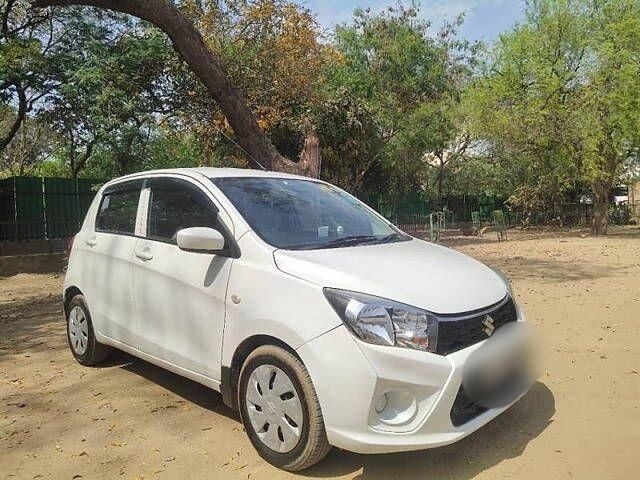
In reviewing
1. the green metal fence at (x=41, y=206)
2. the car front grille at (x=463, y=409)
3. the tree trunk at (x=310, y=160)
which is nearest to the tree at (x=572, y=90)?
the tree trunk at (x=310, y=160)

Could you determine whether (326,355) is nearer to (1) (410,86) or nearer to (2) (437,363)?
(2) (437,363)

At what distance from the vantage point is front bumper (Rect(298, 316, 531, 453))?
309 centimetres

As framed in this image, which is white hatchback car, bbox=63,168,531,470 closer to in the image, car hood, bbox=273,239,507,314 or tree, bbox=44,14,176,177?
car hood, bbox=273,239,507,314

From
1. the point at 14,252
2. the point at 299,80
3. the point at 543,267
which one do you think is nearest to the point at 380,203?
the point at 299,80

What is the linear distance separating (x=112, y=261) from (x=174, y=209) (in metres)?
0.86

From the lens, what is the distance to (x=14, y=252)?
13.9m

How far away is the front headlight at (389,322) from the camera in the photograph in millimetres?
3150

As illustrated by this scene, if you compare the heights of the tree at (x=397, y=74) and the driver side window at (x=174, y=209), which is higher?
the tree at (x=397, y=74)

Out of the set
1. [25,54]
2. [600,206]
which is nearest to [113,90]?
[25,54]

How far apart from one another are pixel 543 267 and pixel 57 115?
1224cm

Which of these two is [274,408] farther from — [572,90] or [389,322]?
[572,90]

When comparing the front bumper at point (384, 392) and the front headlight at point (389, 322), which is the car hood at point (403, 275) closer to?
the front headlight at point (389, 322)

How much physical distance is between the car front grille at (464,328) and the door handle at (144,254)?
233cm

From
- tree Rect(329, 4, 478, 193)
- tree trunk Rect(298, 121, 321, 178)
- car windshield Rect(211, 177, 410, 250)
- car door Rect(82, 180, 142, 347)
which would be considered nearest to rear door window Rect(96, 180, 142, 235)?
car door Rect(82, 180, 142, 347)
